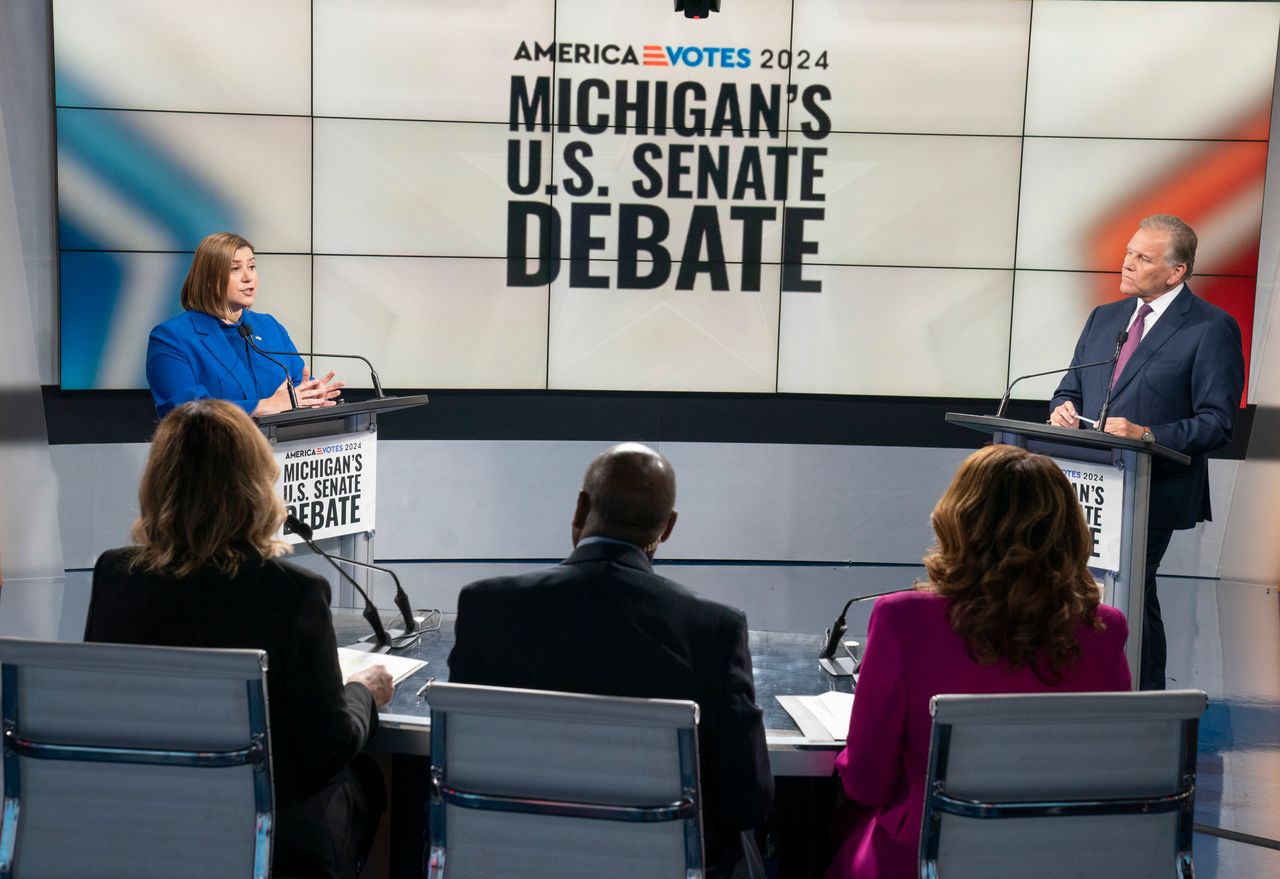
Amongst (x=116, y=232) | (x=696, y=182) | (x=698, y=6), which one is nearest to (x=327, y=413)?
(x=698, y=6)

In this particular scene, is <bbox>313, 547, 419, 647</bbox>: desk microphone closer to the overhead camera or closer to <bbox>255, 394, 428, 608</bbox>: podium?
<bbox>255, 394, 428, 608</bbox>: podium

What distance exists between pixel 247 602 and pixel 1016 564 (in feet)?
4.11

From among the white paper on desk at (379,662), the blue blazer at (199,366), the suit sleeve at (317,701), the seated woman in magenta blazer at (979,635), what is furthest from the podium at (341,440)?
the seated woman in magenta blazer at (979,635)

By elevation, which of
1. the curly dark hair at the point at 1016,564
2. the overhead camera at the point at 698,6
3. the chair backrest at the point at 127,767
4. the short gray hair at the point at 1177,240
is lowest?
the chair backrest at the point at 127,767

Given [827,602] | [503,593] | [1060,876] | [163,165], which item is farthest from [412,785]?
[163,165]

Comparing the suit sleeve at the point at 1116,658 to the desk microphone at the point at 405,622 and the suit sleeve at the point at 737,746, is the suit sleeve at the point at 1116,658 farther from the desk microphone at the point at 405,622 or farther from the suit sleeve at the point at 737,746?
the desk microphone at the point at 405,622

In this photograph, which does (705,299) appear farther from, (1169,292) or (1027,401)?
(1169,292)

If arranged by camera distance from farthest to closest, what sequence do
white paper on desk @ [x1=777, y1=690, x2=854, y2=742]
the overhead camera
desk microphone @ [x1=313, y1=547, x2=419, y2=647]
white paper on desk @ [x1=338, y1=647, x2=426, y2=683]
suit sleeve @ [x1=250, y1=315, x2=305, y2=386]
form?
1. the overhead camera
2. suit sleeve @ [x1=250, y1=315, x2=305, y2=386]
3. desk microphone @ [x1=313, y1=547, x2=419, y2=647]
4. white paper on desk @ [x1=338, y1=647, x2=426, y2=683]
5. white paper on desk @ [x1=777, y1=690, x2=854, y2=742]

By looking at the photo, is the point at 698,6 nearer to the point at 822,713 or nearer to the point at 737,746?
the point at 822,713

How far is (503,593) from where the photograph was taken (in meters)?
1.96

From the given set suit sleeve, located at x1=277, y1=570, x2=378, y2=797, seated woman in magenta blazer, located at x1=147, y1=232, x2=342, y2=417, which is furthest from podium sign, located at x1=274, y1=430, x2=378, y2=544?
suit sleeve, located at x1=277, y1=570, x2=378, y2=797

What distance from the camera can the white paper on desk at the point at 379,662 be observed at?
2.44m

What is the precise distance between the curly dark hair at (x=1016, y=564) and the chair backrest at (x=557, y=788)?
538 millimetres

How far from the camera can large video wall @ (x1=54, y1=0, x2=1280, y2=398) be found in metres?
6.20
